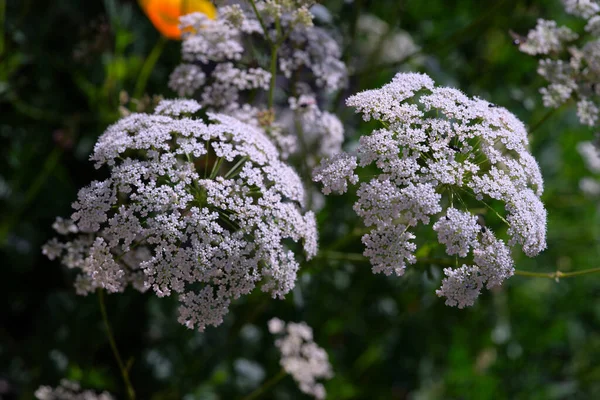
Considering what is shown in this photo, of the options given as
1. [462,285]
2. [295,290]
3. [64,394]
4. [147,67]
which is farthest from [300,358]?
[147,67]

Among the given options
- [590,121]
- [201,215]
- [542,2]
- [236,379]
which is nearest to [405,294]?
[236,379]

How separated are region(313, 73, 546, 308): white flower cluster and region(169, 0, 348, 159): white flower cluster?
61 centimetres

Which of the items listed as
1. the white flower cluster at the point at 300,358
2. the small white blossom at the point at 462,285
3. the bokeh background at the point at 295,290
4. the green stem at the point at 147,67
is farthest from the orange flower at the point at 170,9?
the small white blossom at the point at 462,285

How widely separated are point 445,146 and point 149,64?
2304 millimetres

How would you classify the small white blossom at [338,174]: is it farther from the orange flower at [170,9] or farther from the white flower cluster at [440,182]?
the orange flower at [170,9]

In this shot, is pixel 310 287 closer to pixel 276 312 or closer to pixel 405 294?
pixel 276 312

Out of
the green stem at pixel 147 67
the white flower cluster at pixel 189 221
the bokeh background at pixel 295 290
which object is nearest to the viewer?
the white flower cluster at pixel 189 221

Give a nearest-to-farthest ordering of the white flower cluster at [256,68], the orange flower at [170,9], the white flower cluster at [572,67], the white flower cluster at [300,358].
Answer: the white flower cluster at [256,68] → the white flower cluster at [572,67] → the orange flower at [170,9] → the white flower cluster at [300,358]

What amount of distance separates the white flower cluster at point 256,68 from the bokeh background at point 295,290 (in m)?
0.39

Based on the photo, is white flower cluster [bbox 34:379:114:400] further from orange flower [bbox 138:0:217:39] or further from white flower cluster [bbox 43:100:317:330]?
orange flower [bbox 138:0:217:39]

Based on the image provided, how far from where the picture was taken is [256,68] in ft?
8.68

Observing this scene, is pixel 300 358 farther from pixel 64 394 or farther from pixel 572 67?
pixel 572 67

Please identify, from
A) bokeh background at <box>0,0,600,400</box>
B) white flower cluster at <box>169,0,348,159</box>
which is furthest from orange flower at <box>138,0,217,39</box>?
bokeh background at <box>0,0,600,400</box>

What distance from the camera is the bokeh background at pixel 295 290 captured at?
335 cm
